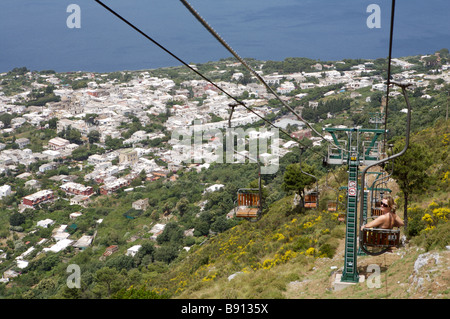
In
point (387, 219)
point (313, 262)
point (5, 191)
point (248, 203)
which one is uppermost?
point (387, 219)

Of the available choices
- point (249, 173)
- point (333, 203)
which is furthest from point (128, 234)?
point (333, 203)

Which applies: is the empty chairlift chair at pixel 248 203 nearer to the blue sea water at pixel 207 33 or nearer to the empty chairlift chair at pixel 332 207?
the empty chairlift chair at pixel 332 207

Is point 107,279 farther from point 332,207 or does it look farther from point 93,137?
point 93,137

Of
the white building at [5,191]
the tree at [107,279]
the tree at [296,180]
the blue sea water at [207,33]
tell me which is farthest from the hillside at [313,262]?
the blue sea water at [207,33]

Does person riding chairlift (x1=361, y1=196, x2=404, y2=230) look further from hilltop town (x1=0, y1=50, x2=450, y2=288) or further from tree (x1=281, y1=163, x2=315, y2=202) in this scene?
hilltop town (x1=0, y1=50, x2=450, y2=288)

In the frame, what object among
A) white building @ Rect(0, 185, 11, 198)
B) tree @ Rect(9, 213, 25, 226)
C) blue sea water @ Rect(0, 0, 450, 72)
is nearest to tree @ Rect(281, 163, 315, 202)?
tree @ Rect(9, 213, 25, 226)

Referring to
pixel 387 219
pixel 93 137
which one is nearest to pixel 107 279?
pixel 387 219
